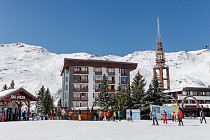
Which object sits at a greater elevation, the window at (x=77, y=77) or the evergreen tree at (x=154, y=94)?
the window at (x=77, y=77)

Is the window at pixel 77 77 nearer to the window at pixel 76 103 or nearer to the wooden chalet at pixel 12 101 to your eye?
the window at pixel 76 103

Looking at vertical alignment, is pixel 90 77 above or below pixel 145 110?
above

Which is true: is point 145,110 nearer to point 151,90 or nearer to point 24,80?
point 151,90

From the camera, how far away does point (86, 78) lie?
64.0 m

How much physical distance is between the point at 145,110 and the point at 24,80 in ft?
529

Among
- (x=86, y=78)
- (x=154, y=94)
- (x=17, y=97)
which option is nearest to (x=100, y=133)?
(x=17, y=97)

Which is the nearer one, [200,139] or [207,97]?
[200,139]

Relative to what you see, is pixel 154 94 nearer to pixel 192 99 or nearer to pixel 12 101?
pixel 12 101

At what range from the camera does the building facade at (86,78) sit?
62594 millimetres

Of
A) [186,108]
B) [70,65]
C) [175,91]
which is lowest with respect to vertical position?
[186,108]

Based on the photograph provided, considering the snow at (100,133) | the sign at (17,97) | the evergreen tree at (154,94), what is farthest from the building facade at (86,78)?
the snow at (100,133)

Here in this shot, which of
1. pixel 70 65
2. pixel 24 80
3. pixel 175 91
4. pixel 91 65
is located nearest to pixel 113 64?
pixel 91 65

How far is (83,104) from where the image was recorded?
205ft

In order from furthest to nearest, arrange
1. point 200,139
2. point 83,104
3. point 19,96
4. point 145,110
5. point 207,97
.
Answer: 1. point 207,97
2. point 83,104
3. point 145,110
4. point 19,96
5. point 200,139
